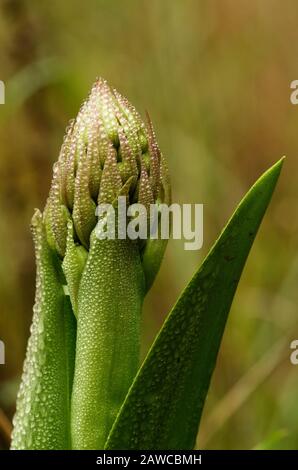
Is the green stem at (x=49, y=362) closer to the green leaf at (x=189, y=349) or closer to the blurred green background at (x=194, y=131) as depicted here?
the green leaf at (x=189, y=349)

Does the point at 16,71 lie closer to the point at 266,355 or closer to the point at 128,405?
the point at 266,355

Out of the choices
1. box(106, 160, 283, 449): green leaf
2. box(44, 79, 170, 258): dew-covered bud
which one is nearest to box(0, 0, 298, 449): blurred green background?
box(106, 160, 283, 449): green leaf

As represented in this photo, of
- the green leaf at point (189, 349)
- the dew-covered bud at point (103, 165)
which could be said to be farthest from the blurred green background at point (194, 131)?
the dew-covered bud at point (103, 165)

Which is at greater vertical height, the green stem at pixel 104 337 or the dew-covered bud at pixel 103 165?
the dew-covered bud at pixel 103 165

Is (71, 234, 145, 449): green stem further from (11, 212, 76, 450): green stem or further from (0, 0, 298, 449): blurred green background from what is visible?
(0, 0, 298, 449): blurred green background

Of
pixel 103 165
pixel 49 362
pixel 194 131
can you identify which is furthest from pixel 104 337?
pixel 194 131
